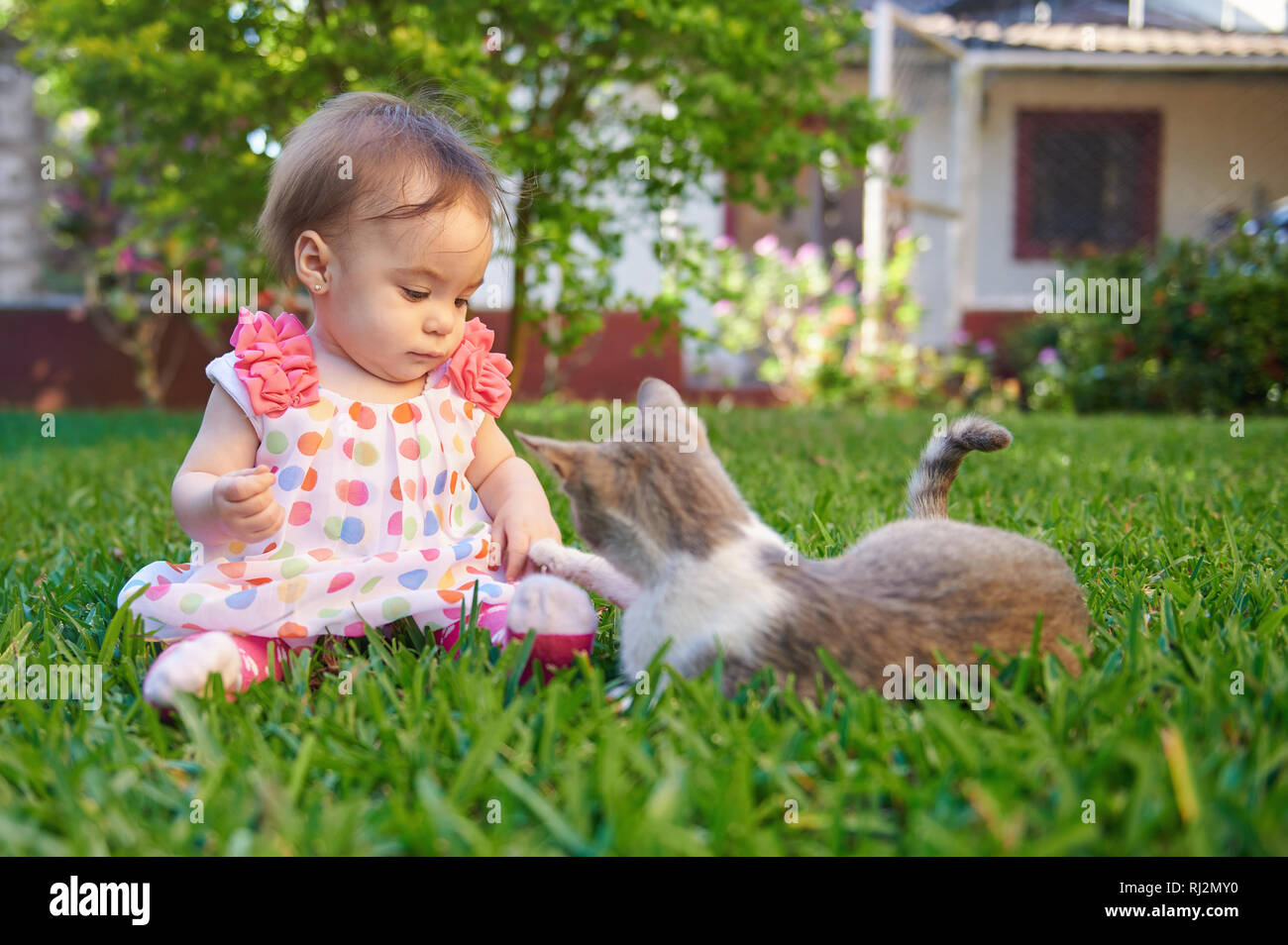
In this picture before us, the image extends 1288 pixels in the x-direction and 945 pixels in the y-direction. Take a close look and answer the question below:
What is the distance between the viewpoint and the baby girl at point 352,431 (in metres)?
2.02

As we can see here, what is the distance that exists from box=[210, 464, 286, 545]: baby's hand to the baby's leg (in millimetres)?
194

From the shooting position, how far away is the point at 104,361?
974 cm

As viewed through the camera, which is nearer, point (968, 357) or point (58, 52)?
point (58, 52)

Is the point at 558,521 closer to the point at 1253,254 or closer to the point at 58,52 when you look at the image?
the point at 58,52

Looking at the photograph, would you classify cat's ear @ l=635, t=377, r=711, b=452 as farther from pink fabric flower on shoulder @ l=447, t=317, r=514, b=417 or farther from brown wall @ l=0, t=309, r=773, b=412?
brown wall @ l=0, t=309, r=773, b=412

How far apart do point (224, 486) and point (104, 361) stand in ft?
29.5

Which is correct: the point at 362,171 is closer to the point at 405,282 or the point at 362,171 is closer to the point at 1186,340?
the point at 405,282

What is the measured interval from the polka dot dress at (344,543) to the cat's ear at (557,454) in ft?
1.68

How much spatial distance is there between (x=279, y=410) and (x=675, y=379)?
26.4 ft

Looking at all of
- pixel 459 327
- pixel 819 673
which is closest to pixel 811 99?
pixel 459 327

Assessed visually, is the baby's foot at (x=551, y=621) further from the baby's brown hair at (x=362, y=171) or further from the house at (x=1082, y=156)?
the house at (x=1082, y=156)

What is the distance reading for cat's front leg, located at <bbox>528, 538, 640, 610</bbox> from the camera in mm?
1971

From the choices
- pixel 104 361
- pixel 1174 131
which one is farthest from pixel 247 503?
pixel 1174 131
